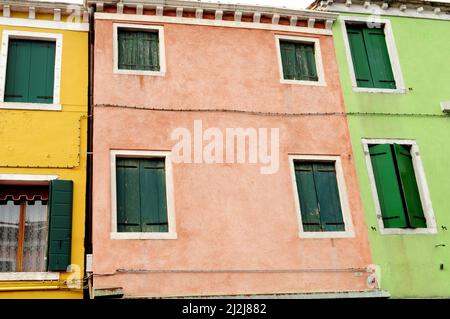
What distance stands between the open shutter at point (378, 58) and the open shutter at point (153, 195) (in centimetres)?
525

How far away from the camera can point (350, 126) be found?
12.6m

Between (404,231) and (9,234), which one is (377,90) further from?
(9,234)

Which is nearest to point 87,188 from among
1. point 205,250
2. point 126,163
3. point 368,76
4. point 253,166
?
point 126,163

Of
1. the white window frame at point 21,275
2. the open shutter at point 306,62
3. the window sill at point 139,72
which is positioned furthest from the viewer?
the open shutter at point 306,62

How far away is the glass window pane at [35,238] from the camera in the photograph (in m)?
10.7

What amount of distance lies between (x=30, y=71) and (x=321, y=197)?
6210 millimetres

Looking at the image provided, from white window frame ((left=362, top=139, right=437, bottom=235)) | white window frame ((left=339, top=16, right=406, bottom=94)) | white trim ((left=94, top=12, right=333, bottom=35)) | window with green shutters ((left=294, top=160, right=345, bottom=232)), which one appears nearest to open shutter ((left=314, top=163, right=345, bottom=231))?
window with green shutters ((left=294, top=160, right=345, bottom=232))

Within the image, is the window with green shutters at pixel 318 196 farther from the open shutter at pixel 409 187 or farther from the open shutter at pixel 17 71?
the open shutter at pixel 17 71

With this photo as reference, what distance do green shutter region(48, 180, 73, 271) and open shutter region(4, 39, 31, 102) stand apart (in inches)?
78.6

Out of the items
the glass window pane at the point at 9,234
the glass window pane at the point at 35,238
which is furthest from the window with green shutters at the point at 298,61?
the glass window pane at the point at 9,234

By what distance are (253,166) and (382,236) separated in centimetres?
283

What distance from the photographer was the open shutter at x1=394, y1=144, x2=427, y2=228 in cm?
1192

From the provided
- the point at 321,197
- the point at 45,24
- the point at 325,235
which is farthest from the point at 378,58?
the point at 45,24

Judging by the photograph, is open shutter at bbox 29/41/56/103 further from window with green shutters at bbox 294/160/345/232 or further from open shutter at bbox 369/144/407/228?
open shutter at bbox 369/144/407/228
